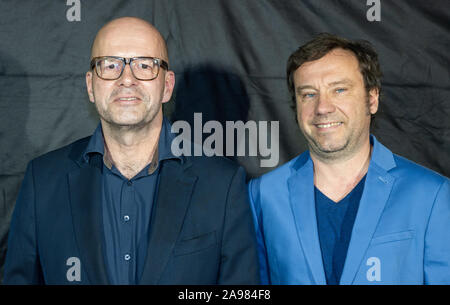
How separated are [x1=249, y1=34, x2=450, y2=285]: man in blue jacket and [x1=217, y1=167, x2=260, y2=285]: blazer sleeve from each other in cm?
19

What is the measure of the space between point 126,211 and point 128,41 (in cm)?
65

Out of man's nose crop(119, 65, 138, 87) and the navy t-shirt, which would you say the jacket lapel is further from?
man's nose crop(119, 65, 138, 87)

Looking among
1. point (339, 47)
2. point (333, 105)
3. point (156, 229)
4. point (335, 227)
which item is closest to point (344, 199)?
point (335, 227)

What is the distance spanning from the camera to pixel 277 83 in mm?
2850

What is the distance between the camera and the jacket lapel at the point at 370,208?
2.12m

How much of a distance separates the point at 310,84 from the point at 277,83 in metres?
0.55

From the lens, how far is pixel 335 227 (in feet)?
7.36

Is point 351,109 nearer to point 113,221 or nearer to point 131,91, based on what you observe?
point 131,91

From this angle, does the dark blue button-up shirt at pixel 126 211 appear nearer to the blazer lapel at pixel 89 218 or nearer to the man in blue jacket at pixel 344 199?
the blazer lapel at pixel 89 218

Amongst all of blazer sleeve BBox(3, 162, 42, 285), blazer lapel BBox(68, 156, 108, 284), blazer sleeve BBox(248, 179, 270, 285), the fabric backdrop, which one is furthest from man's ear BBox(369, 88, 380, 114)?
blazer sleeve BBox(3, 162, 42, 285)

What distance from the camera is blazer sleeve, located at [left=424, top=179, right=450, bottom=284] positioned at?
210 centimetres

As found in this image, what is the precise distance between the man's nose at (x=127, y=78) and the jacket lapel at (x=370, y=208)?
0.98 m
